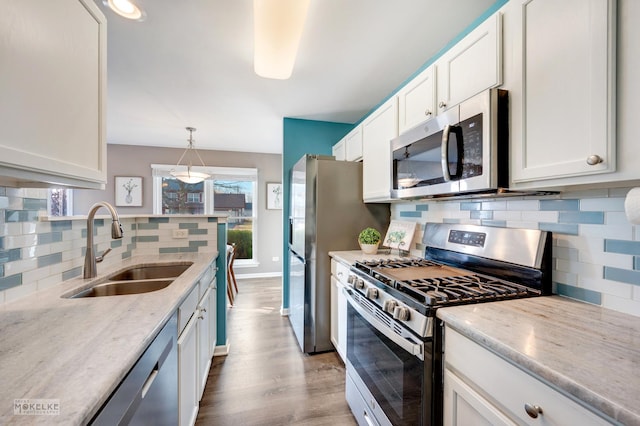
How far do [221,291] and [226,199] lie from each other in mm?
3046

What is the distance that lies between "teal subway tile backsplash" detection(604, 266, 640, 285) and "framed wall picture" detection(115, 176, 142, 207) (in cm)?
567

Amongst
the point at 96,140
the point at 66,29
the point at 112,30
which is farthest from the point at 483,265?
the point at 112,30

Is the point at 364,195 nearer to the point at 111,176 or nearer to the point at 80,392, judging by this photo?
the point at 80,392

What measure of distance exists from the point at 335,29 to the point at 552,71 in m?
1.25

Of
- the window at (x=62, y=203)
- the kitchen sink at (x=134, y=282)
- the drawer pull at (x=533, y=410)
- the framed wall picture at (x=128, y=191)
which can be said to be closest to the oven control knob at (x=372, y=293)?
the drawer pull at (x=533, y=410)

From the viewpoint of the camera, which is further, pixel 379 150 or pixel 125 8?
pixel 379 150

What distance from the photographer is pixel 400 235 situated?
221cm

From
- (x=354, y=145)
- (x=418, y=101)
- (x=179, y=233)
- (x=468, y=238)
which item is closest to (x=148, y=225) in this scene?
(x=179, y=233)

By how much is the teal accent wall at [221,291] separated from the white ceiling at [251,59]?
1.34m

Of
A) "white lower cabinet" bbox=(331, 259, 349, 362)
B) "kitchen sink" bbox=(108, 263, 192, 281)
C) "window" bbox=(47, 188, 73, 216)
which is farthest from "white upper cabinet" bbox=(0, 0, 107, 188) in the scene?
"window" bbox=(47, 188, 73, 216)

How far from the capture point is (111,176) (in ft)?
14.8

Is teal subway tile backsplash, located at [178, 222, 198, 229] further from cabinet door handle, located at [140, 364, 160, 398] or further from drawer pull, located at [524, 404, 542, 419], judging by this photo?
drawer pull, located at [524, 404, 542, 419]

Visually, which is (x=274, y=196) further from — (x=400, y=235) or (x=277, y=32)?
(x=277, y=32)

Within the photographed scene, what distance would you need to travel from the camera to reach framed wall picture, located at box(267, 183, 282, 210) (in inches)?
199
